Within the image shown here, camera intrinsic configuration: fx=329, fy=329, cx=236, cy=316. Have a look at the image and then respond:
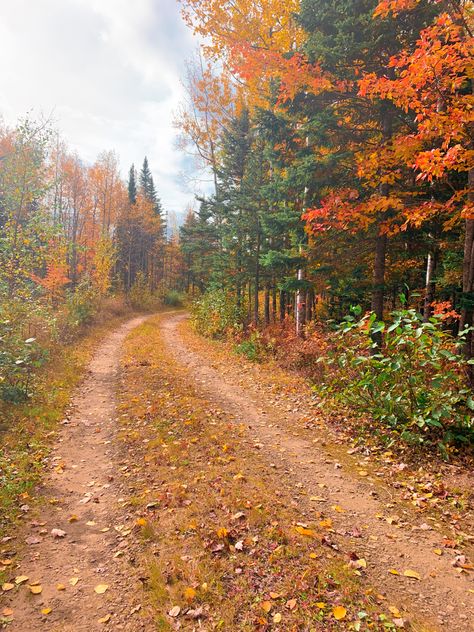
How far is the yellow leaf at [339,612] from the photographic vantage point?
2.94 m

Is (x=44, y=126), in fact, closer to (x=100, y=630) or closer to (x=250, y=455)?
(x=250, y=455)

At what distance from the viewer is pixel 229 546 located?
3830 millimetres

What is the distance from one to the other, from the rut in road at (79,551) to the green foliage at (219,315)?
38.7 feet

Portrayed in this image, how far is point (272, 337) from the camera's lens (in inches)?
549

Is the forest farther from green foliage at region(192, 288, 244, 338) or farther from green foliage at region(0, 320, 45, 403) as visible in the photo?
green foliage at region(192, 288, 244, 338)

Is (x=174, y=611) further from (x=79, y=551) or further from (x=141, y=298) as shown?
(x=141, y=298)

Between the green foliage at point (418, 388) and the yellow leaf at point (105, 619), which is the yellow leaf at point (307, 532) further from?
the green foliage at point (418, 388)

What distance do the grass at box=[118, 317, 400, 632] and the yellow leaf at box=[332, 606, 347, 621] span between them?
2cm

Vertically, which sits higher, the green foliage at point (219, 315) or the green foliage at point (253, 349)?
the green foliage at point (219, 315)

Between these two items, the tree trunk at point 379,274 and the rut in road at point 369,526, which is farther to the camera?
the tree trunk at point 379,274

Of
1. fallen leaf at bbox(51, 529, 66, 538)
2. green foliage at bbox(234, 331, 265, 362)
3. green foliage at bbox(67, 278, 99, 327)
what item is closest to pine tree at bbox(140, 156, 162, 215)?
green foliage at bbox(67, 278, 99, 327)

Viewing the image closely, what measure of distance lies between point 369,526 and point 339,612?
1444mm

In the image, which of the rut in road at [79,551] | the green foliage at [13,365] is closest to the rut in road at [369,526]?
the rut in road at [79,551]

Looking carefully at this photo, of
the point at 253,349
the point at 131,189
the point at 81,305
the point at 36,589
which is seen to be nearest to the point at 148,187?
the point at 131,189
